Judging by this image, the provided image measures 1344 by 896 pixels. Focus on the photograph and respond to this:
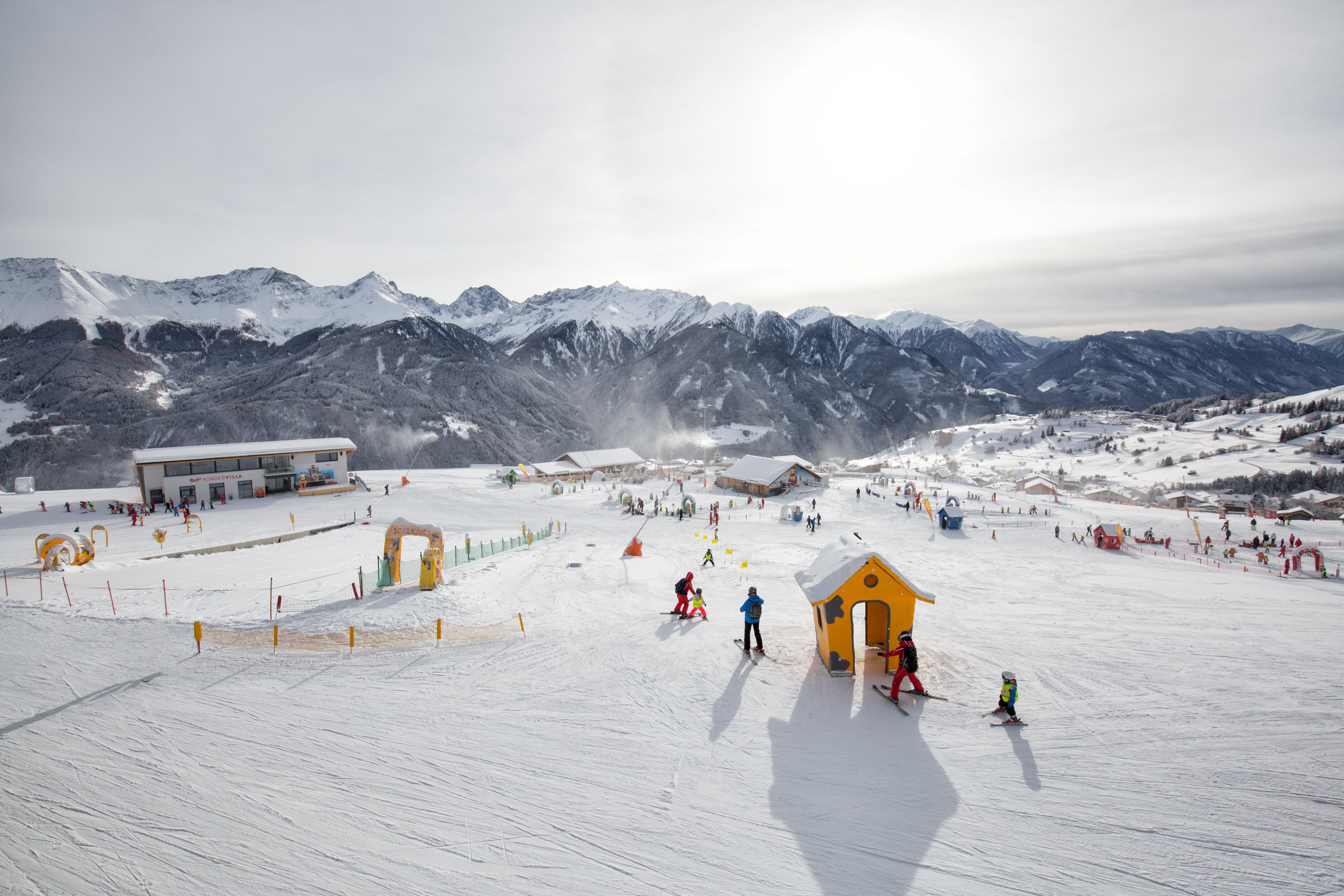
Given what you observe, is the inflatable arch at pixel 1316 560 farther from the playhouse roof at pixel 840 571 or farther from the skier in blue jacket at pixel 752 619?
the skier in blue jacket at pixel 752 619

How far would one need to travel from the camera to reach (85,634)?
467 inches

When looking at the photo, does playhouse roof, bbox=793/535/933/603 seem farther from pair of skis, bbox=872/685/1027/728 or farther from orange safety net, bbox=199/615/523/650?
orange safety net, bbox=199/615/523/650

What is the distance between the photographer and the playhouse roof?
977cm

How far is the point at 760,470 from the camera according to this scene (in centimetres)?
4722

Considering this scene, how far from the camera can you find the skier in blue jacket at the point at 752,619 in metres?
10.8

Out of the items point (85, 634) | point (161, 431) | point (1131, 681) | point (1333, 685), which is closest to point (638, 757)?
point (1131, 681)

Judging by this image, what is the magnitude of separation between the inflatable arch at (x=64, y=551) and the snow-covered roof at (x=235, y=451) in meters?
19.3

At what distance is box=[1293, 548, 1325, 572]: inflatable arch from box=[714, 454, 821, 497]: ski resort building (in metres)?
28.7

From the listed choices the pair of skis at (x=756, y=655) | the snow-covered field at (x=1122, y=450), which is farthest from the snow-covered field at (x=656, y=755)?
the snow-covered field at (x=1122, y=450)

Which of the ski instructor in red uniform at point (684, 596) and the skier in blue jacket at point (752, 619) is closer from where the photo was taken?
the skier in blue jacket at point (752, 619)

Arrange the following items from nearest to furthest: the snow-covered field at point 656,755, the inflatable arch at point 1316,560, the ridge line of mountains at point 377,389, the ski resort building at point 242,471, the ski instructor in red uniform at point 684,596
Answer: the snow-covered field at point 656,755 < the ski instructor in red uniform at point 684,596 < the inflatable arch at point 1316,560 < the ski resort building at point 242,471 < the ridge line of mountains at point 377,389

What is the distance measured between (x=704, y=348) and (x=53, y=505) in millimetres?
143259

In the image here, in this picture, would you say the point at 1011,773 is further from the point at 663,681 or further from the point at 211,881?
the point at 211,881

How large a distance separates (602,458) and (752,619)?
53.4 meters
